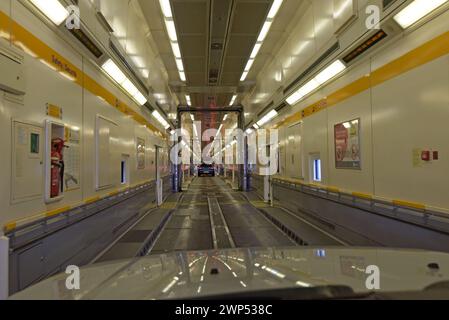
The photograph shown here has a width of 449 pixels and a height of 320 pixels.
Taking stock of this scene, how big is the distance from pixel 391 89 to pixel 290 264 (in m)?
2.95

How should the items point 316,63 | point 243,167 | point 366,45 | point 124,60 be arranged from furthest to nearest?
point 243,167 → point 316,63 → point 124,60 → point 366,45

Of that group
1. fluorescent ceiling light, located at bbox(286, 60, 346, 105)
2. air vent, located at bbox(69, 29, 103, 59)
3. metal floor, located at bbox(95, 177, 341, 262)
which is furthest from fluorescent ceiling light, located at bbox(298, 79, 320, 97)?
air vent, located at bbox(69, 29, 103, 59)

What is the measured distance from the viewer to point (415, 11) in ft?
10.0

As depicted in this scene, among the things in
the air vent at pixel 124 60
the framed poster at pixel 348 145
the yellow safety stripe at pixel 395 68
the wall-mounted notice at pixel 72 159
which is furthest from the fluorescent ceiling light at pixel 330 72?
the wall-mounted notice at pixel 72 159

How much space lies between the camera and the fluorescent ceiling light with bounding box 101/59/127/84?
178 inches

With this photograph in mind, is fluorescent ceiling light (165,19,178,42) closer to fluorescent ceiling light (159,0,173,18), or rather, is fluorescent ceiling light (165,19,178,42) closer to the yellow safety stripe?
fluorescent ceiling light (159,0,173,18)

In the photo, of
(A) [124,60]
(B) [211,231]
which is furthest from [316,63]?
(B) [211,231]

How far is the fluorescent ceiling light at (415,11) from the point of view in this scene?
288 centimetres

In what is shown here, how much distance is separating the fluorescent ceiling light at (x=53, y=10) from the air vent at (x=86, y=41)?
19cm

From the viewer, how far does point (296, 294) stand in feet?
3.82

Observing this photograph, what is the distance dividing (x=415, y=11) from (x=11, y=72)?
372cm

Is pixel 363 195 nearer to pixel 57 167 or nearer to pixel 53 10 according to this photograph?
pixel 57 167

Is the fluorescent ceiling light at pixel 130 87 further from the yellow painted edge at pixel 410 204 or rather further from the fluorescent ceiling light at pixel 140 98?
the yellow painted edge at pixel 410 204
